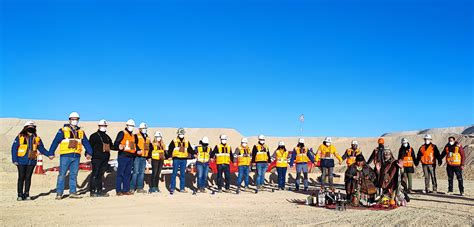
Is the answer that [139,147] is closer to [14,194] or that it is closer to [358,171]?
[14,194]

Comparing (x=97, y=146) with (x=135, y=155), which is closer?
(x=97, y=146)

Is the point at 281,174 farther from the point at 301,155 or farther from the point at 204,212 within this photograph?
the point at 204,212

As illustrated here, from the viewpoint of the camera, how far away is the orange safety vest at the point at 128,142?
11.9 m

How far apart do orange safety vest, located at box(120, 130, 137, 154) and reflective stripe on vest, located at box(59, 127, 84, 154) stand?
123cm

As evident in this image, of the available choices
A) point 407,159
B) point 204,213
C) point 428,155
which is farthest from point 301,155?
point 204,213

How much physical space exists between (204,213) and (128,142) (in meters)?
4.03

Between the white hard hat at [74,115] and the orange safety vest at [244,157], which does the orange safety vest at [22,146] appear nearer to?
the white hard hat at [74,115]

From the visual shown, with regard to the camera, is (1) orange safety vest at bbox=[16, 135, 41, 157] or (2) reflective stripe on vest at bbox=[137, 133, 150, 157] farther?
(2) reflective stripe on vest at bbox=[137, 133, 150, 157]

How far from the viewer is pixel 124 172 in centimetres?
1216

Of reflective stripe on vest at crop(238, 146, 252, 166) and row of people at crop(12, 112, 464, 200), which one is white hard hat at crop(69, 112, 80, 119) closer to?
row of people at crop(12, 112, 464, 200)

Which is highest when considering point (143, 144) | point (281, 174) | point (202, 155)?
point (143, 144)

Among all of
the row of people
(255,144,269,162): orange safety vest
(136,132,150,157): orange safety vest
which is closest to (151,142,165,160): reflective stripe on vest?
the row of people

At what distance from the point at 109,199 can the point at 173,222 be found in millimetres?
3698

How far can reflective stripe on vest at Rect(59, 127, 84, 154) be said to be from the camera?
10.8 metres
